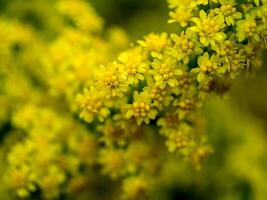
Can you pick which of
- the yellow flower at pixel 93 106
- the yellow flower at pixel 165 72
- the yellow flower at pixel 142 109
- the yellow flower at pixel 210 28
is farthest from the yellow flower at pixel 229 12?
the yellow flower at pixel 93 106

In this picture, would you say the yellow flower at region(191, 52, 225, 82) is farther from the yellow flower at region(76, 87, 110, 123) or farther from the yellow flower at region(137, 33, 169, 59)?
the yellow flower at region(76, 87, 110, 123)

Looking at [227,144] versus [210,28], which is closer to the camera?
[210,28]

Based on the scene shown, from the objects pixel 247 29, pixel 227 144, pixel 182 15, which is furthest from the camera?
pixel 227 144

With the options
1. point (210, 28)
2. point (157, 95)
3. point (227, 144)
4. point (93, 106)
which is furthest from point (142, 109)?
point (227, 144)

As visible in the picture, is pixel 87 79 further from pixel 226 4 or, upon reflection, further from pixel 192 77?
pixel 226 4

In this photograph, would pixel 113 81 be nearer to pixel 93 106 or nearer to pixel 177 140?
pixel 93 106

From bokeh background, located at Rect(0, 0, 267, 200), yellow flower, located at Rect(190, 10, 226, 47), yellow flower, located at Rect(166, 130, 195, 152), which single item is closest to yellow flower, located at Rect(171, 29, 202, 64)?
yellow flower, located at Rect(190, 10, 226, 47)
